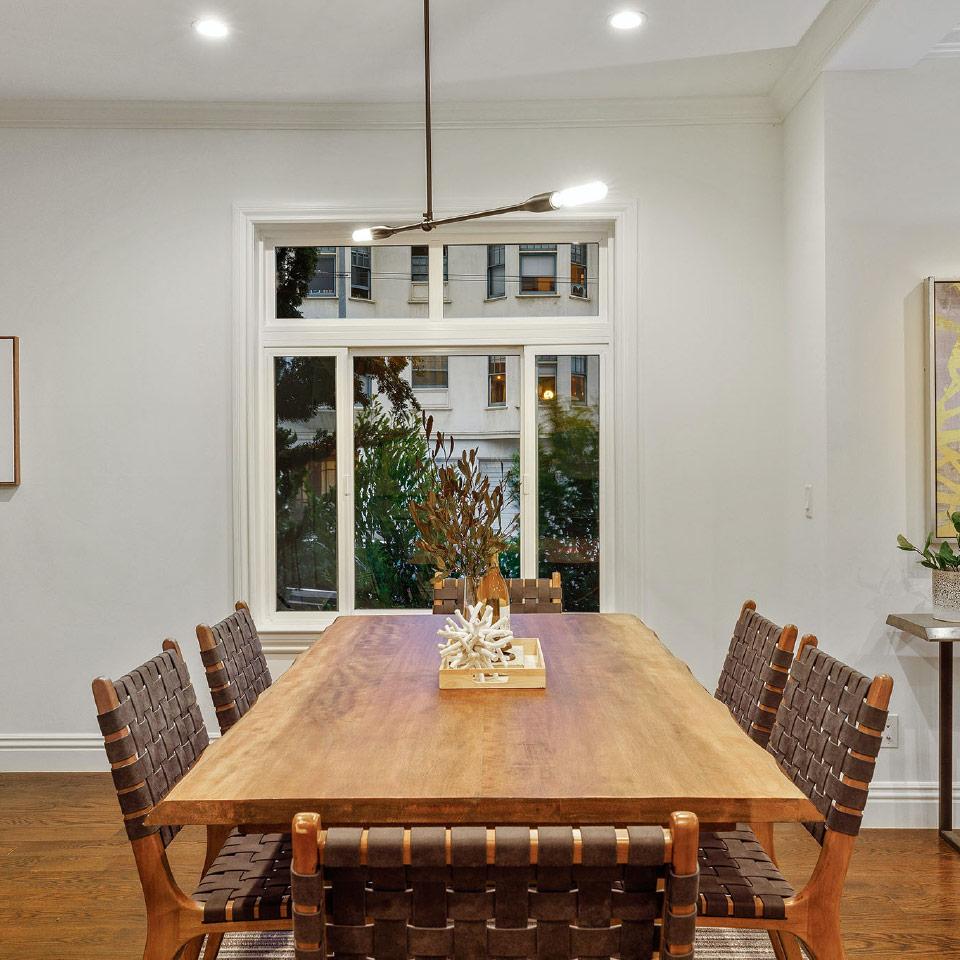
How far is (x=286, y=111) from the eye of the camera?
3.56 meters

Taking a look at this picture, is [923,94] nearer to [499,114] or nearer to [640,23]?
[640,23]

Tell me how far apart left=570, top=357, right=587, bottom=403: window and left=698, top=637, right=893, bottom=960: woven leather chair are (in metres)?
2.12

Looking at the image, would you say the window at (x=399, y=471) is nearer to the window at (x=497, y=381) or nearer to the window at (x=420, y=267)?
the window at (x=497, y=381)

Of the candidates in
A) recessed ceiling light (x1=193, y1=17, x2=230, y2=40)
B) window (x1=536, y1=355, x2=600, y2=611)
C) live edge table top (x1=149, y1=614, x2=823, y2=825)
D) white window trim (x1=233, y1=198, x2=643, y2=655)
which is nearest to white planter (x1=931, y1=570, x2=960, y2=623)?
white window trim (x1=233, y1=198, x2=643, y2=655)

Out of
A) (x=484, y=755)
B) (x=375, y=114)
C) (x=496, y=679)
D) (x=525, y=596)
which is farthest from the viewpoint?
(x=375, y=114)

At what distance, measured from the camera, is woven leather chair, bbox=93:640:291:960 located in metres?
1.58

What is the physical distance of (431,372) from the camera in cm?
376

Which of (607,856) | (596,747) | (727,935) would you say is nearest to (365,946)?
(607,856)

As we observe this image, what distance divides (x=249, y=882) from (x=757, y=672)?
1330 millimetres

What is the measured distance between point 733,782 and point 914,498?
2093mm

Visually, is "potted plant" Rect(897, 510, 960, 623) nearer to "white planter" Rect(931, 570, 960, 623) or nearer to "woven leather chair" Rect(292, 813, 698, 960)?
"white planter" Rect(931, 570, 960, 623)

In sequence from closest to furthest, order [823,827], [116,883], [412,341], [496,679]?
1. [823,827]
2. [496,679]
3. [116,883]
4. [412,341]

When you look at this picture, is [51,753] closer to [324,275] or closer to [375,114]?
[324,275]

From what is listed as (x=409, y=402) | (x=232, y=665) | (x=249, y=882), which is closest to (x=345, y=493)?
(x=409, y=402)
